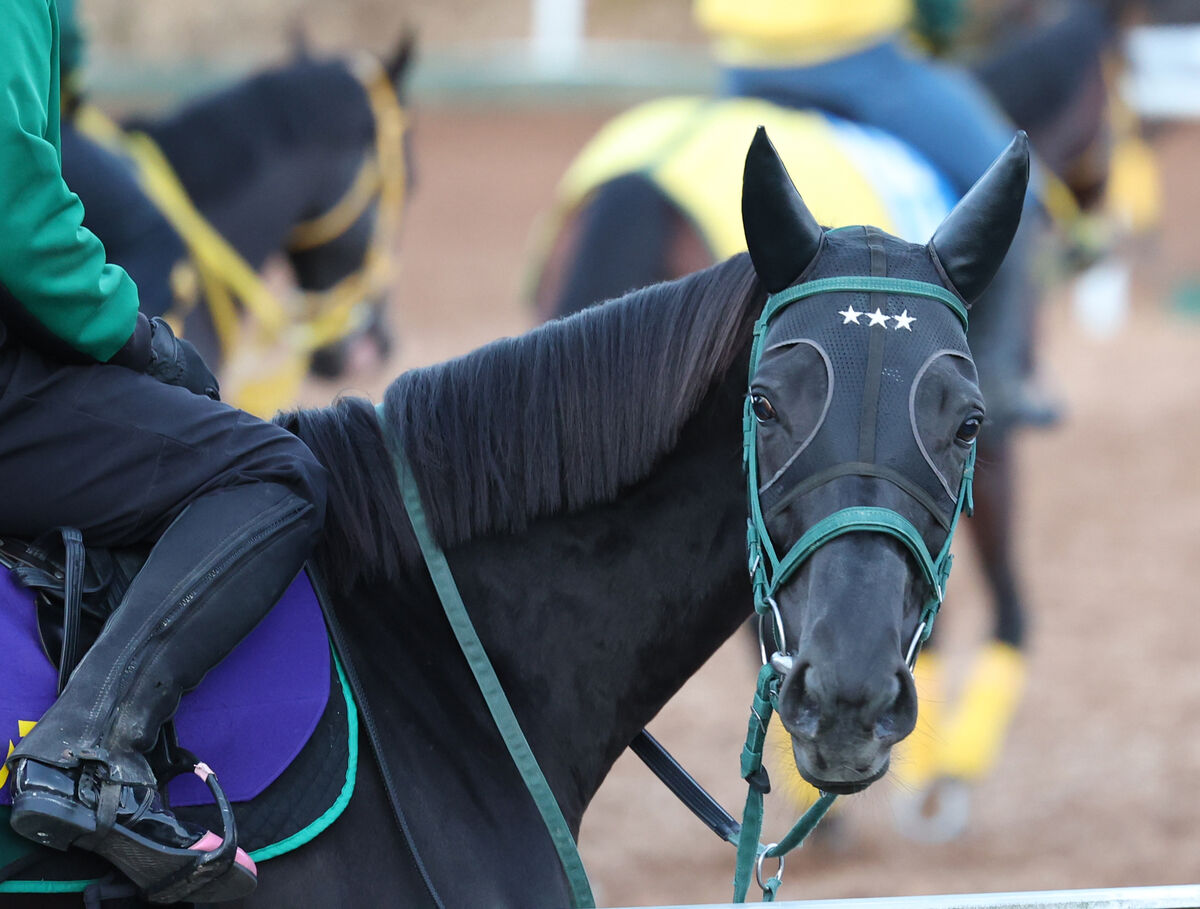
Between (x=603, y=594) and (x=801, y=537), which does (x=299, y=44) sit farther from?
(x=801, y=537)

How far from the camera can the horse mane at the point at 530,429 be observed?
2.05m

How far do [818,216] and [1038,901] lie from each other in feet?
8.92

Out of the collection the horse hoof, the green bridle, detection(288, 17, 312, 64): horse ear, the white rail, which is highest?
detection(288, 17, 312, 64): horse ear

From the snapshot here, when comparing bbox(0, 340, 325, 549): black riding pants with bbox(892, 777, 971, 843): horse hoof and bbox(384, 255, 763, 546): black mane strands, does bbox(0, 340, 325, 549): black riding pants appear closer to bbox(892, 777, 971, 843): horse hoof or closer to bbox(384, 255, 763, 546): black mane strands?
bbox(384, 255, 763, 546): black mane strands

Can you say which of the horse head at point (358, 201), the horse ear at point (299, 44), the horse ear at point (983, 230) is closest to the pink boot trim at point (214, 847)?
the horse ear at point (983, 230)

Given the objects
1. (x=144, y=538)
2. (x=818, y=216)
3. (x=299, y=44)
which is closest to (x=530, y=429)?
(x=144, y=538)

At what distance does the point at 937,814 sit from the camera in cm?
508

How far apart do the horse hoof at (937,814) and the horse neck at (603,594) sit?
3.19 m

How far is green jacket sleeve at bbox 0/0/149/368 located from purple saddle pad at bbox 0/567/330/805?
1.14 feet

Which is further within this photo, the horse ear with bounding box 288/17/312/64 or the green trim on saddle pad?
the horse ear with bounding box 288/17/312/64

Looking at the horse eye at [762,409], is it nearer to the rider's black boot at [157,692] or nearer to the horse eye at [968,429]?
the horse eye at [968,429]

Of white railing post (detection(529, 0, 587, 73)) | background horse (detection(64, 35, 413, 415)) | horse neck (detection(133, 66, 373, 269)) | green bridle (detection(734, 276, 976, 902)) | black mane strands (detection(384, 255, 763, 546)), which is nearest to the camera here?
green bridle (detection(734, 276, 976, 902))

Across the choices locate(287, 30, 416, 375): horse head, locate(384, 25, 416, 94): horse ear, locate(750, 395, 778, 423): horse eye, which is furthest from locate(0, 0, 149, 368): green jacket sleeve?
locate(384, 25, 416, 94): horse ear

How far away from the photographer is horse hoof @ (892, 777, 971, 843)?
5016 mm
